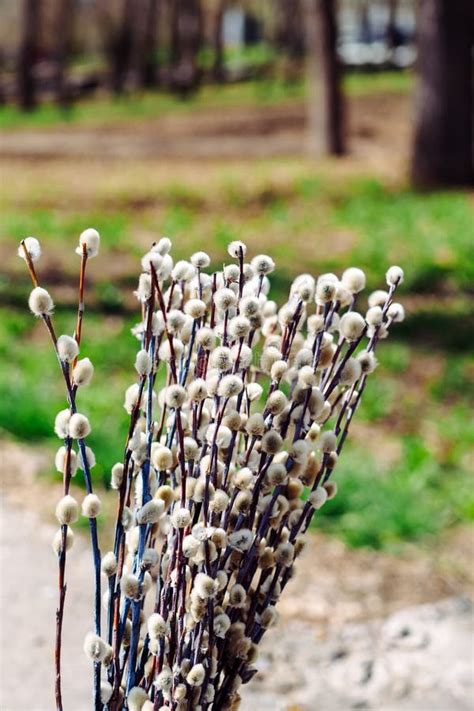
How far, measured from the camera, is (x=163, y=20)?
44.2 metres

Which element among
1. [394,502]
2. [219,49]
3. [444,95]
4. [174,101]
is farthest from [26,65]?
[394,502]

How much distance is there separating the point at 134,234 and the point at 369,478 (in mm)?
5389

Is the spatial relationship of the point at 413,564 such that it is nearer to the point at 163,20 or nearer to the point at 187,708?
the point at 187,708

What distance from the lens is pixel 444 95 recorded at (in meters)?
11.3

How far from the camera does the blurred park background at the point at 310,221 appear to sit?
4.93 metres

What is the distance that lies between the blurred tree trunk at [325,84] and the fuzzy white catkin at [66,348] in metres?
12.1

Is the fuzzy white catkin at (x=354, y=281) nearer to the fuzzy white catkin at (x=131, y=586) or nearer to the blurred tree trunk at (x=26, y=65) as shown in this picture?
the fuzzy white catkin at (x=131, y=586)

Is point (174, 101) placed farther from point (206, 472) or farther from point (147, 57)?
point (206, 472)

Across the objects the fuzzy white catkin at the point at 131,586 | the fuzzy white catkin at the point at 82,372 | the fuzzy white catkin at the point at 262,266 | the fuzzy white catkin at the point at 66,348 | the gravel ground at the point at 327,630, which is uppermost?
the fuzzy white catkin at the point at 262,266

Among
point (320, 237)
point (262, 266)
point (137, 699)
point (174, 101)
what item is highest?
point (262, 266)

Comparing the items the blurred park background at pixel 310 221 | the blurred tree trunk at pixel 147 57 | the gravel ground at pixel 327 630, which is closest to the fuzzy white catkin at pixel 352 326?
the gravel ground at pixel 327 630

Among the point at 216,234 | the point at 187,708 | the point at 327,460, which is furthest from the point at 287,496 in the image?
the point at 216,234

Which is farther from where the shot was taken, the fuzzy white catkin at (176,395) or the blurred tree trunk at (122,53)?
the blurred tree trunk at (122,53)

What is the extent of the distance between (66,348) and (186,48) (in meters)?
31.1
